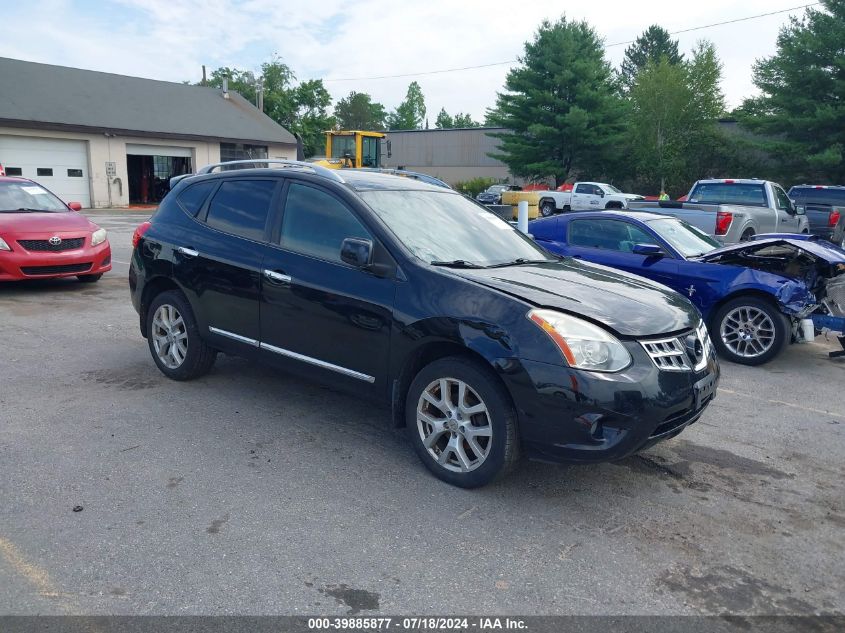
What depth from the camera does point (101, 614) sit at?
9.13 feet

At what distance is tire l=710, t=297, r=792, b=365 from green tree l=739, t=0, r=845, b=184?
27494 millimetres

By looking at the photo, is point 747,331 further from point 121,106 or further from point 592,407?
point 121,106

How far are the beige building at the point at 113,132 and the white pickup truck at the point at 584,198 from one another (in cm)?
1510

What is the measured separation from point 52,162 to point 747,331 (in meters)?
30.4

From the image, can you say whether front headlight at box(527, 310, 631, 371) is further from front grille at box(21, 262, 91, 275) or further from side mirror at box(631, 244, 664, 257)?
front grille at box(21, 262, 91, 275)

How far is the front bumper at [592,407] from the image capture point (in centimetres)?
353

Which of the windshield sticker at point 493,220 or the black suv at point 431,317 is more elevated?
the windshield sticker at point 493,220

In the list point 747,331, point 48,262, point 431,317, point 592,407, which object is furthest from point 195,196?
point 747,331

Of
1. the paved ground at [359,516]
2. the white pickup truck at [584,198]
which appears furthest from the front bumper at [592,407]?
the white pickup truck at [584,198]

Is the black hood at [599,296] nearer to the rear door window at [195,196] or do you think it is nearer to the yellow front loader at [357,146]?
the rear door window at [195,196]

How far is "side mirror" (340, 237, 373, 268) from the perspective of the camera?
416 cm

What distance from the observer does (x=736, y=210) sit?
1295 centimetres

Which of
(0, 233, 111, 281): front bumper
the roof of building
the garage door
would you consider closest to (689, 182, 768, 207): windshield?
(0, 233, 111, 281): front bumper

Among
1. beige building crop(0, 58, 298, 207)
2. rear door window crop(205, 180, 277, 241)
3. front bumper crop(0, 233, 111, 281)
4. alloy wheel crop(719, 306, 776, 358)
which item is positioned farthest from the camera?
beige building crop(0, 58, 298, 207)
